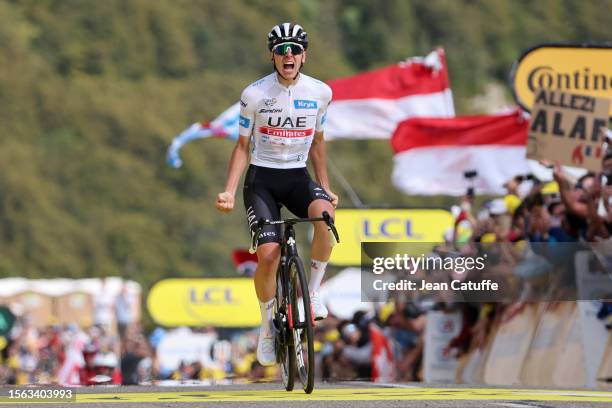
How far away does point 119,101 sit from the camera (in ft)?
427

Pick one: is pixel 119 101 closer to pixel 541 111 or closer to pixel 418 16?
pixel 418 16

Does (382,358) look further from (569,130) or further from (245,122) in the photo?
(245,122)

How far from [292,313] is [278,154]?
4.11 feet

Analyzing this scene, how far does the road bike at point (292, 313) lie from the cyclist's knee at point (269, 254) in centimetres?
5

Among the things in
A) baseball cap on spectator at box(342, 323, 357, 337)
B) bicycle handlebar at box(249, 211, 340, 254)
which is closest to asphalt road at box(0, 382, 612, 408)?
bicycle handlebar at box(249, 211, 340, 254)

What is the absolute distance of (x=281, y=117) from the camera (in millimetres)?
14633

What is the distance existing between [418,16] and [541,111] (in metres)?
143

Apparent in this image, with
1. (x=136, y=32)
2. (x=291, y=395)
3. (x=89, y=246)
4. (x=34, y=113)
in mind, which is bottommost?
(x=291, y=395)

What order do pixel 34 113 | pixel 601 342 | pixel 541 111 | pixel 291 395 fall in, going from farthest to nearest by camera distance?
pixel 34 113 → pixel 541 111 → pixel 601 342 → pixel 291 395

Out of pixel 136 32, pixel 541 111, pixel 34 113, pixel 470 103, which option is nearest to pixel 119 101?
pixel 34 113

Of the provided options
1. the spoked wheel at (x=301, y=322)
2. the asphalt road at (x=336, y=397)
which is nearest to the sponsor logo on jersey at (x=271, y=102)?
the spoked wheel at (x=301, y=322)

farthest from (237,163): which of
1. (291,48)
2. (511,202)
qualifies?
(511,202)

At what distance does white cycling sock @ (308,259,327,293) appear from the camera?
1488cm

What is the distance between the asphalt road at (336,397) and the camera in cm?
1335
